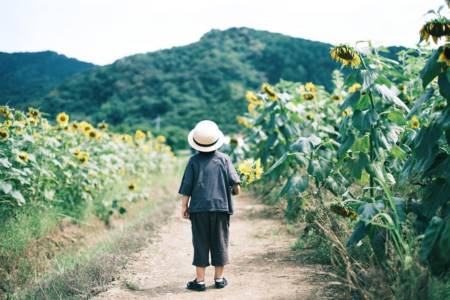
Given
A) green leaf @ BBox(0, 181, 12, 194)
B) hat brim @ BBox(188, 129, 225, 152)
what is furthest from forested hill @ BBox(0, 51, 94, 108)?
hat brim @ BBox(188, 129, 225, 152)

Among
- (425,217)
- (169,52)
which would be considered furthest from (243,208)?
(169,52)

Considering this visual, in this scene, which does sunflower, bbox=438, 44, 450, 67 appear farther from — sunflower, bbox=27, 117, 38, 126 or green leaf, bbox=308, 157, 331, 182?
sunflower, bbox=27, 117, 38, 126

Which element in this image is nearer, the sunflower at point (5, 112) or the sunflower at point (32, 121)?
the sunflower at point (5, 112)

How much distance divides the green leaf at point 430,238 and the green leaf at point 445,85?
0.63m

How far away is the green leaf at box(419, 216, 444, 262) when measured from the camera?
2486 mm

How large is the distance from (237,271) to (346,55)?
1.92 meters

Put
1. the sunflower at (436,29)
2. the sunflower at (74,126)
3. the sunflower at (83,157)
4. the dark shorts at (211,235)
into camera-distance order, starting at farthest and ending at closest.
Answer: the sunflower at (74,126)
the sunflower at (83,157)
the dark shorts at (211,235)
the sunflower at (436,29)

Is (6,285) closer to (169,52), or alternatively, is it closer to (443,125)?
(443,125)

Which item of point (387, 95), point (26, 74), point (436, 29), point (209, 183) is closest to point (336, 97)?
point (387, 95)

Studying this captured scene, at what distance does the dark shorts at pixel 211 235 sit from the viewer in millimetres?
3725

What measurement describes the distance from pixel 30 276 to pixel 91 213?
257cm

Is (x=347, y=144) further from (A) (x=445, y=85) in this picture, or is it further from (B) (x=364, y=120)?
(A) (x=445, y=85)

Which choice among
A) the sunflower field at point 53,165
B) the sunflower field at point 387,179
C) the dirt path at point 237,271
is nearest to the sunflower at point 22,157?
the sunflower field at point 53,165

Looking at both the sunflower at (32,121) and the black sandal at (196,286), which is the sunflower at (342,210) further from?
the sunflower at (32,121)
